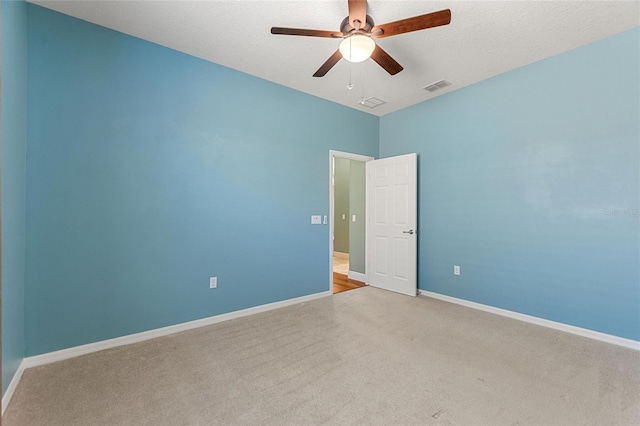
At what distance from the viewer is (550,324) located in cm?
323

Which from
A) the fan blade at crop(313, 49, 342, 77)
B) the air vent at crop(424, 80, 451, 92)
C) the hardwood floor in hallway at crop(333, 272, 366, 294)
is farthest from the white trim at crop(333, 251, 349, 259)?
the fan blade at crop(313, 49, 342, 77)

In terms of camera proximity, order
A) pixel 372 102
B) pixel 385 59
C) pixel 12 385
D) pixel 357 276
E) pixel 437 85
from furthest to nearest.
Answer: pixel 357 276, pixel 372 102, pixel 437 85, pixel 385 59, pixel 12 385

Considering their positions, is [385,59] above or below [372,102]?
below

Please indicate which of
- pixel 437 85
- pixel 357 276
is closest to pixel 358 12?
pixel 437 85

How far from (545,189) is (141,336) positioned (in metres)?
4.29

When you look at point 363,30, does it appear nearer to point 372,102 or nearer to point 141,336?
point 372,102

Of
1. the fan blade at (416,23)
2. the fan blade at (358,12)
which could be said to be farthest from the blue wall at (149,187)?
the fan blade at (416,23)

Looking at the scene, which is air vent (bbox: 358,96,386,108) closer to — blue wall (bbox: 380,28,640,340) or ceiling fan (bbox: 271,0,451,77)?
blue wall (bbox: 380,28,640,340)

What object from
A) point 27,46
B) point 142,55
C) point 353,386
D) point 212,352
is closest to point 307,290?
point 212,352

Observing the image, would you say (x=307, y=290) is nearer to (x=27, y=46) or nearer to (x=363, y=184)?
(x=363, y=184)

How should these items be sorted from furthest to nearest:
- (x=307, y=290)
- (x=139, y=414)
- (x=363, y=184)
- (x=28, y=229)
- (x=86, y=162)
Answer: (x=363, y=184)
(x=307, y=290)
(x=86, y=162)
(x=28, y=229)
(x=139, y=414)

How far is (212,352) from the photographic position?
105 inches

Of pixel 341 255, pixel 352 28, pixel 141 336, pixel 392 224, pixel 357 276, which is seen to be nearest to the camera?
pixel 352 28

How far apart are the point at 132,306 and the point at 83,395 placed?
2.85 ft
